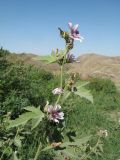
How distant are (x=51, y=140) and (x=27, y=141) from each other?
3944mm

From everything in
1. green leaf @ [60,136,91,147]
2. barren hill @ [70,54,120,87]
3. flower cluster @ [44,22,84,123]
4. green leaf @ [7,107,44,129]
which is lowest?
barren hill @ [70,54,120,87]

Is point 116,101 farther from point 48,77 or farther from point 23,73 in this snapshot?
point 23,73

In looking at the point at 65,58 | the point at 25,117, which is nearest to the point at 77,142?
the point at 25,117

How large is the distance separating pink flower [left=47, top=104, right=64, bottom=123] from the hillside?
1444 centimetres

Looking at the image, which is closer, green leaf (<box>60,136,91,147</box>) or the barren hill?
green leaf (<box>60,136,91,147</box>)

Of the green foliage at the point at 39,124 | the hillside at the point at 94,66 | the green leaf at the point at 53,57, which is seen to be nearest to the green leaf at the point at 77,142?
the green leaf at the point at 53,57

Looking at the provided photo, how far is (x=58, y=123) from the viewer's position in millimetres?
2123

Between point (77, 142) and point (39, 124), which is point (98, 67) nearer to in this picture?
point (39, 124)

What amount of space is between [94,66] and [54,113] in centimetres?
1870

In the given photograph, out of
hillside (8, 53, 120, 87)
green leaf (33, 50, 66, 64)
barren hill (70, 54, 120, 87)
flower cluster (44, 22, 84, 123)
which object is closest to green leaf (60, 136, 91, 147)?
flower cluster (44, 22, 84, 123)

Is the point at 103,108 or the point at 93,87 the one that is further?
the point at 93,87

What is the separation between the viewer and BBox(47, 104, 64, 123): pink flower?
207 centimetres

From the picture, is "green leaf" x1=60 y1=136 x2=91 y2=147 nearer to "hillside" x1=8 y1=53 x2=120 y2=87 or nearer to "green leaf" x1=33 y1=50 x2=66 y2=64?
"green leaf" x1=33 y1=50 x2=66 y2=64

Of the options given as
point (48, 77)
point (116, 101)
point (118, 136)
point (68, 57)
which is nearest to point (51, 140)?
point (68, 57)
